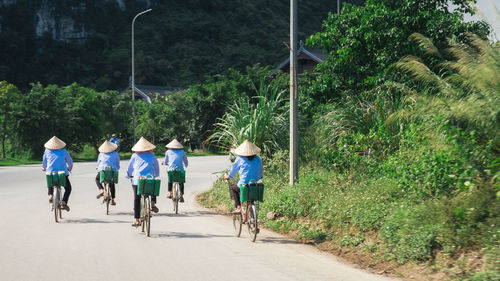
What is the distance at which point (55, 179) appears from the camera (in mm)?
11898

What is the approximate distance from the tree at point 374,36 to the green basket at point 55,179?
708 centimetres

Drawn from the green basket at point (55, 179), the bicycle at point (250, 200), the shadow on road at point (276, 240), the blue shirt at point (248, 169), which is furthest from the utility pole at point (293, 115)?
the green basket at point (55, 179)

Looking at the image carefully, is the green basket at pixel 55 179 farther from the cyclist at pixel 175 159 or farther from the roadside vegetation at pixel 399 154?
the roadside vegetation at pixel 399 154

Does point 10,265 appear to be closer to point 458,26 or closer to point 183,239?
point 183,239

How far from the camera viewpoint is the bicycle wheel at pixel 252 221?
9211 millimetres

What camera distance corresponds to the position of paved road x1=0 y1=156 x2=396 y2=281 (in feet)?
23.1

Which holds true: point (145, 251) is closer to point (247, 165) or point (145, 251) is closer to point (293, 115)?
point (247, 165)

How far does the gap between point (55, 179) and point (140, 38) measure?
81829 millimetres

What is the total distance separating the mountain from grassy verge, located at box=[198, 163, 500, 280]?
6295cm

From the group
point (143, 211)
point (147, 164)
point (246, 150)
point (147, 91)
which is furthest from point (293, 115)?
point (147, 91)

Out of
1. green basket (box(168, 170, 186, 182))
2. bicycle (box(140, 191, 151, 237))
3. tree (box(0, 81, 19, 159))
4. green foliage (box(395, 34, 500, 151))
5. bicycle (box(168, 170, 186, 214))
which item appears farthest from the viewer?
tree (box(0, 81, 19, 159))

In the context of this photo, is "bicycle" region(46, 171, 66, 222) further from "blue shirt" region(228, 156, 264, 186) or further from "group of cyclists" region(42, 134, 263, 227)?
"blue shirt" region(228, 156, 264, 186)

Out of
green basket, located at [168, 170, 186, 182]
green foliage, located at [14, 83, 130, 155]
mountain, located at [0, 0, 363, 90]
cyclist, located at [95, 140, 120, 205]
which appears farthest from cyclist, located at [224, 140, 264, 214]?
mountain, located at [0, 0, 363, 90]

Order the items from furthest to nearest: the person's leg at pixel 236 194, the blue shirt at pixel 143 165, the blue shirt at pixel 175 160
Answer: the blue shirt at pixel 175 160 → the blue shirt at pixel 143 165 → the person's leg at pixel 236 194
